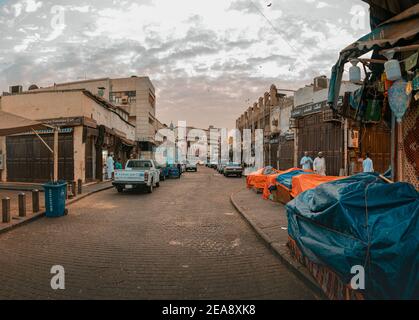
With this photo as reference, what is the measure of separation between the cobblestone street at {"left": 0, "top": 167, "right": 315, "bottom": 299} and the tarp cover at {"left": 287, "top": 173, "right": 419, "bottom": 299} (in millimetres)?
919

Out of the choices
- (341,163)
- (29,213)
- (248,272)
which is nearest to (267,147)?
(341,163)

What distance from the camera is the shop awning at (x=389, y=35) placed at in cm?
455

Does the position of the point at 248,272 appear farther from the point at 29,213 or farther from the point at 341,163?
the point at 341,163

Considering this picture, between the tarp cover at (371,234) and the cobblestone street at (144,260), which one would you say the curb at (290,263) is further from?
the tarp cover at (371,234)

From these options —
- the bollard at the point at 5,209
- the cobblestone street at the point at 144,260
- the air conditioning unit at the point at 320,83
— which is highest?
the air conditioning unit at the point at 320,83

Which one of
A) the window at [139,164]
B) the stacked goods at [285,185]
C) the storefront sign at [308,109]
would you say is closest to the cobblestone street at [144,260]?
the stacked goods at [285,185]

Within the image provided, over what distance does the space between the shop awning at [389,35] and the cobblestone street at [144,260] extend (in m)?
3.66

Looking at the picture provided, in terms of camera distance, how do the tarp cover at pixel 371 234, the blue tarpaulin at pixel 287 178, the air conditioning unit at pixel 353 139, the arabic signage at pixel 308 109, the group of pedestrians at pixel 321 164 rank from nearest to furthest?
1. the tarp cover at pixel 371 234
2. the blue tarpaulin at pixel 287 178
3. the group of pedestrians at pixel 321 164
4. the air conditioning unit at pixel 353 139
5. the arabic signage at pixel 308 109

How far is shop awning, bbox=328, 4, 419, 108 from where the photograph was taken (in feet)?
14.9

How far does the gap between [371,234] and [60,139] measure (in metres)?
21.6

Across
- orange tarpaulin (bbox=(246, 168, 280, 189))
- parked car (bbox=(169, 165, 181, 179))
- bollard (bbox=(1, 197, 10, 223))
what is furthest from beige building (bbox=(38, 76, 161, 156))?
bollard (bbox=(1, 197, 10, 223))

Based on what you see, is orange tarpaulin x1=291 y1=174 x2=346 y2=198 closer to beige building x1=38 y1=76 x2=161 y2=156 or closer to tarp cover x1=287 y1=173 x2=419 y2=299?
tarp cover x1=287 y1=173 x2=419 y2=299
